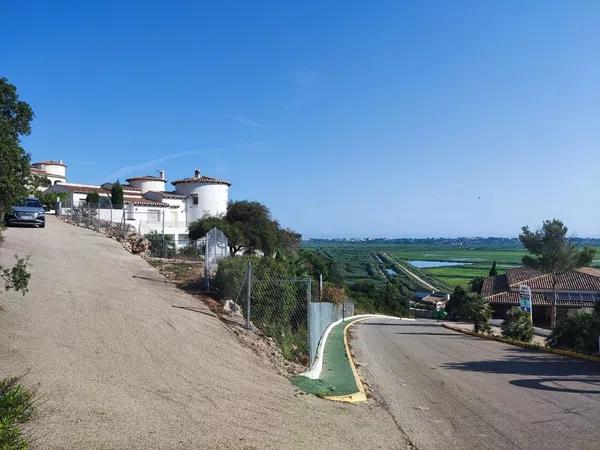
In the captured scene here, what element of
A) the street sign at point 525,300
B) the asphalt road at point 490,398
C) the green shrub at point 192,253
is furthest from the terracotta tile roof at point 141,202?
the asphalt road at point 490,398

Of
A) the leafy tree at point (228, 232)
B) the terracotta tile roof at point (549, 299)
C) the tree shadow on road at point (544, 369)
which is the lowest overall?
the terracotta tile roof at point (549, 299)

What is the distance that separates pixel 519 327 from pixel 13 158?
22.5 m

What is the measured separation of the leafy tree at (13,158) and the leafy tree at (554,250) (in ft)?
117

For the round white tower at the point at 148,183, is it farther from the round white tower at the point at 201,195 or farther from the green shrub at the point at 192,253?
the green shrub at the point at 192,253

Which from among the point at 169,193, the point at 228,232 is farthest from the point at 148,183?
the point at 228,232

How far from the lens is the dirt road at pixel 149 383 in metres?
5.41

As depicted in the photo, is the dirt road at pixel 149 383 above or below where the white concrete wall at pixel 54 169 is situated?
below

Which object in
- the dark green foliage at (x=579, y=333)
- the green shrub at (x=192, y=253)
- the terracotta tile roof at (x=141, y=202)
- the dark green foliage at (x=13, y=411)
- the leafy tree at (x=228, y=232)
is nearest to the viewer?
the dark green foliage at (x=13, y=411)

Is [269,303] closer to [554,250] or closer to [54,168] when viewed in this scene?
[554,250]

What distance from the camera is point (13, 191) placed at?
26.7ft

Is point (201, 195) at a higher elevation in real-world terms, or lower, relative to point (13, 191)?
higher

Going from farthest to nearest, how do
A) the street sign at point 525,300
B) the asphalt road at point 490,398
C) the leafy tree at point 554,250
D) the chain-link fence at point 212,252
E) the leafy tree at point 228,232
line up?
the leafy tree at point 554,250 → the leafy tree at point 228,232 → the street sign at point 525,300 → the chain-link fence at point 212,252 → the asphalt road at point 490,398

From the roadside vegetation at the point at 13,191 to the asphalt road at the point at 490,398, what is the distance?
4459 millimetres

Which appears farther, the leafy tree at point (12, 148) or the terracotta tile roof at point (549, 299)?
the terracotta tile roof at point (549, 299)
